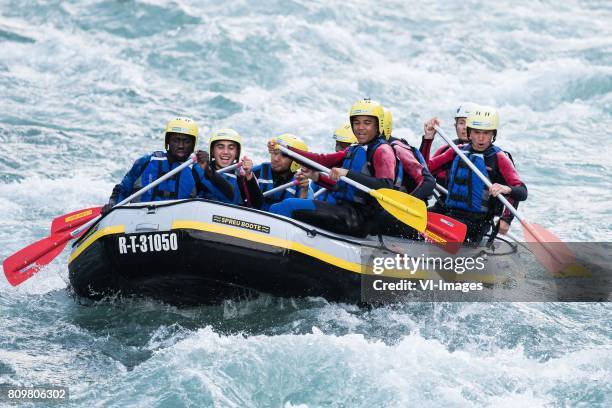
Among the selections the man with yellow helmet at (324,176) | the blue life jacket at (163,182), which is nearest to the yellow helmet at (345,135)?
the man with yellow helmet at (324,176)

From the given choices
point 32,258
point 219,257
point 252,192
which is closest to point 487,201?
point 252,192

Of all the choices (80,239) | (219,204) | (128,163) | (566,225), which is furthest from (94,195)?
(566,225)

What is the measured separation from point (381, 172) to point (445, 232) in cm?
83

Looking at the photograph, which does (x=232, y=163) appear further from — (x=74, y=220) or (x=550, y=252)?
(x=550, y=252)

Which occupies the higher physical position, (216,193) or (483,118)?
(483,118)

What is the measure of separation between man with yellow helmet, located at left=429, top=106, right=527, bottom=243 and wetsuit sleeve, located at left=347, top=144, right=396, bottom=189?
3.20 feet

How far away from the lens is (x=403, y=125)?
16.6 meters

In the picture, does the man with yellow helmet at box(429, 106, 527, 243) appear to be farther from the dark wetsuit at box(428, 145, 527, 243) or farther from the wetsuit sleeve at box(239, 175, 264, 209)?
the wetsuit sleeve at box(239, 175, 264, 209)

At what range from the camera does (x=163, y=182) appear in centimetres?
866

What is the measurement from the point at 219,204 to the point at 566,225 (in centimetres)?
573

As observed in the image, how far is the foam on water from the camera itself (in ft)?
23.1

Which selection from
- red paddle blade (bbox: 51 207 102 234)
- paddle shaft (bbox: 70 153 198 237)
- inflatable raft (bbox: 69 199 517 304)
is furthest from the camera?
Result: red paddle blade (bbox: 51 207 102 234)

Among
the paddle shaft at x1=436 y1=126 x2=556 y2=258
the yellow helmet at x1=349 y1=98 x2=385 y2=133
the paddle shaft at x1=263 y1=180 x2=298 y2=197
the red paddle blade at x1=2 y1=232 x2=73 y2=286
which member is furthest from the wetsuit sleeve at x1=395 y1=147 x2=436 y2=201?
the red paddle blade at x1=2 y1=232 x2=73 y2=286

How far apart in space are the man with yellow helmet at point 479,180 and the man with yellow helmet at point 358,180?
918 millimetres
